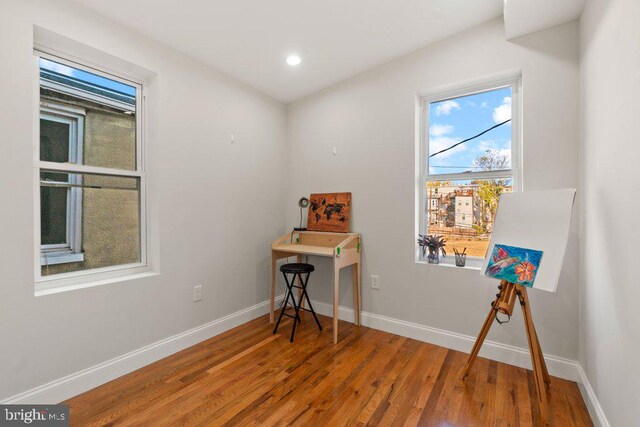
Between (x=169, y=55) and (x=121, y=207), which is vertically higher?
(x=169, y=55)

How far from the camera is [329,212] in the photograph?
3.31 m

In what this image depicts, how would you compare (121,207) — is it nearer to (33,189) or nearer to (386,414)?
(33,189)

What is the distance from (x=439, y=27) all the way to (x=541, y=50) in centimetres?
78

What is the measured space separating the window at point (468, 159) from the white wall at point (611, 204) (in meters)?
0.52

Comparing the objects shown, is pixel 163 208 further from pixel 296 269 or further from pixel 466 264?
pixel 466 264

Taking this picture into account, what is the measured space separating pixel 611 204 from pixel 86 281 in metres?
3.19

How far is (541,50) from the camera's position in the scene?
2.24 metres

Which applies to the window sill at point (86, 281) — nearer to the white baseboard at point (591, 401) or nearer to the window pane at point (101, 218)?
the window pane at point (101, 218)

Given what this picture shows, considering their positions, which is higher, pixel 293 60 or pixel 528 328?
pixel 293 60

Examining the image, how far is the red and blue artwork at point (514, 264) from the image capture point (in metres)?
1.82

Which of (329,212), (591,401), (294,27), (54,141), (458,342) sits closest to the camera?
(591,401)


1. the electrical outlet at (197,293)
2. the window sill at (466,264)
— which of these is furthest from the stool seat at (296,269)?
the window sill at (466,264)

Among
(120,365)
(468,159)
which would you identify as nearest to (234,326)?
(120,365)

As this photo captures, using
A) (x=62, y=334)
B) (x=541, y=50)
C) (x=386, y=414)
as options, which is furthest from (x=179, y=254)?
(x=541, y=50)
